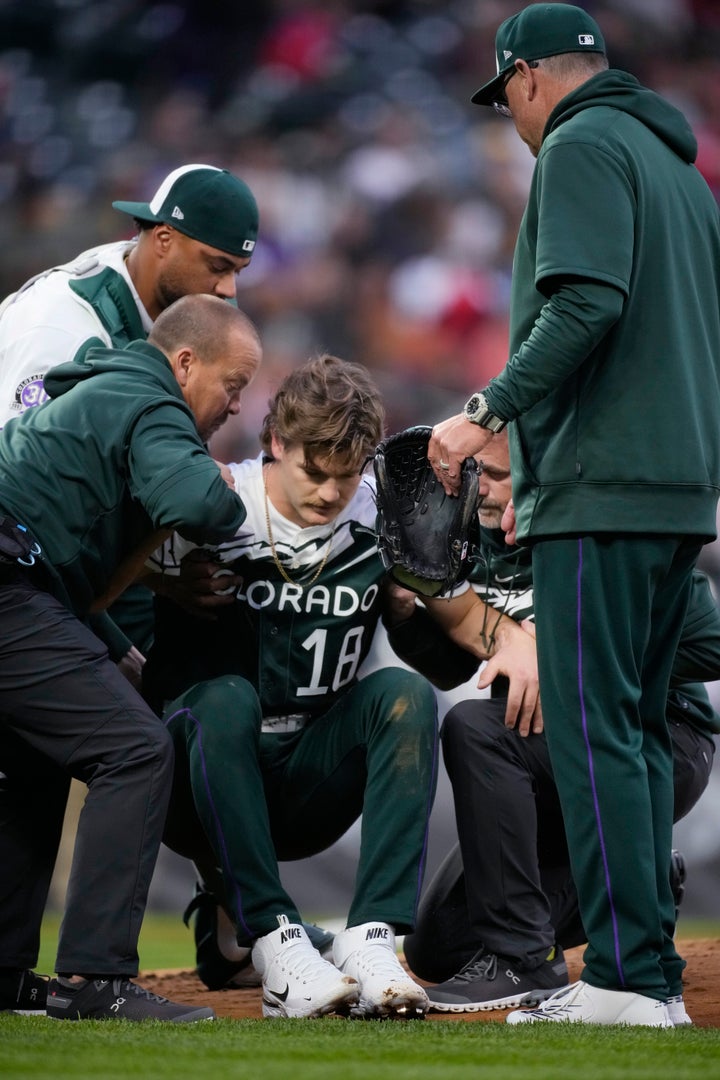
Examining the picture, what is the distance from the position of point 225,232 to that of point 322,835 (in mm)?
2037

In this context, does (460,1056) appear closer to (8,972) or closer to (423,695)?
(423,695)

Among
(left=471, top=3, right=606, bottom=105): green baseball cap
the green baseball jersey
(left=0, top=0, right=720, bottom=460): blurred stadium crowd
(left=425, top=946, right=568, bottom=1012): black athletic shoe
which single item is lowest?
(left=425, top=946, right=568, bottom=1012): black athletic shoe

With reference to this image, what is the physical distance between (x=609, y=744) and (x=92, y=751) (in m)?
1.10

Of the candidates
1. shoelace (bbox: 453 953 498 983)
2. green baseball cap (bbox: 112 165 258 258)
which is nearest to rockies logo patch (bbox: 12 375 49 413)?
green baseball cap (bbox: 112 165 258 258)

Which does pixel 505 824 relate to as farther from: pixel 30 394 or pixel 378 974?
pixel 30 394

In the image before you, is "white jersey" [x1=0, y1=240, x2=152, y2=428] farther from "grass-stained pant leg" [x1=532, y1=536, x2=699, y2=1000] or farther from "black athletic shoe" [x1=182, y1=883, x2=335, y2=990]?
"grass-stained pant leg" [x1=532, y1=536, x2=699, y2=1000]

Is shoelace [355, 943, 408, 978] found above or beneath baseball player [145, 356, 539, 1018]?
beneath

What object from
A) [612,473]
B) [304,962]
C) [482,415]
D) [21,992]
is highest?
[482,415]

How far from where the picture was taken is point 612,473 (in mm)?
2824

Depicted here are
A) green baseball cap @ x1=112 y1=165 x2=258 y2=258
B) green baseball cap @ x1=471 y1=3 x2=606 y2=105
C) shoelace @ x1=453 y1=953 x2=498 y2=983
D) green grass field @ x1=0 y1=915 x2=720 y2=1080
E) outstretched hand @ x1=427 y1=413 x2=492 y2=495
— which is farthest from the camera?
green baseball cap @ x1=112 y1=165 x2=258 y2=258

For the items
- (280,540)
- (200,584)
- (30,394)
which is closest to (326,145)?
(30,394)

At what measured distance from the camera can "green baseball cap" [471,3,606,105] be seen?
3074 millimetres

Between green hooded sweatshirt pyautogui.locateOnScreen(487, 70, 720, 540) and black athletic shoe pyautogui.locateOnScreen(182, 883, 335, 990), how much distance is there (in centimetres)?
167

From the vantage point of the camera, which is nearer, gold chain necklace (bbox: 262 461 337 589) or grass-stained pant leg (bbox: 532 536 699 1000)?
grass-stained pant leg (bbox: 532 536 699 1000)
